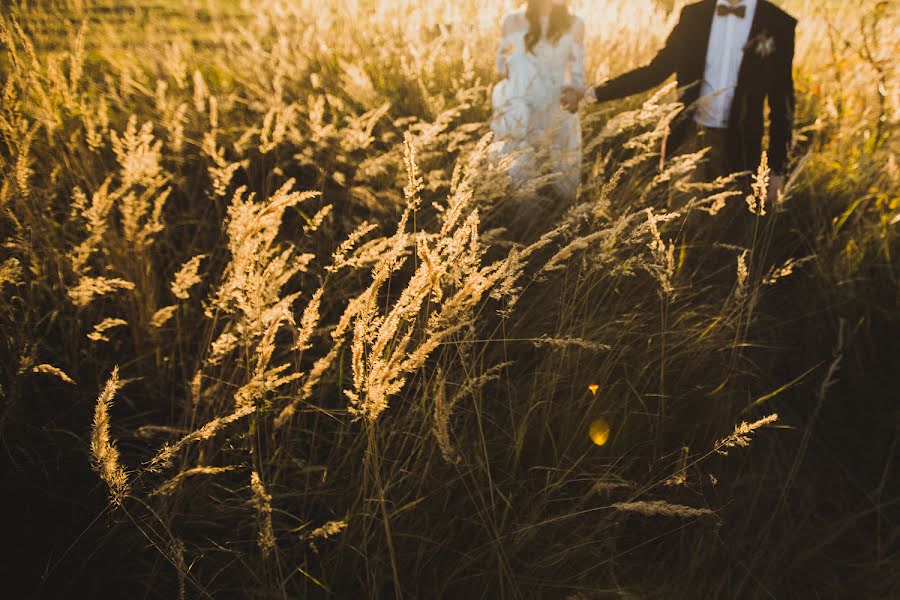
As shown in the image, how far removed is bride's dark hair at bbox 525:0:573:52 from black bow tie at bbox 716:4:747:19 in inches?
33.3

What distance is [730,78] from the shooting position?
9.32 feet

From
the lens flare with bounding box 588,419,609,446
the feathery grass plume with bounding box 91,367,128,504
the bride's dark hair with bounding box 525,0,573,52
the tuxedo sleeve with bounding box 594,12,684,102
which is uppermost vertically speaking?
the bride's dark hair with bounding box 525,0,573,52

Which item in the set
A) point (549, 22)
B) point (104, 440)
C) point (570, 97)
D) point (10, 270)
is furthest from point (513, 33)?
point (104, 440)

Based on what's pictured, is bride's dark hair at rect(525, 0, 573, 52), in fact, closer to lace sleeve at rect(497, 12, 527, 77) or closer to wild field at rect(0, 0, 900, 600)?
lace sleeve at rect(497, 12, 527, 77)

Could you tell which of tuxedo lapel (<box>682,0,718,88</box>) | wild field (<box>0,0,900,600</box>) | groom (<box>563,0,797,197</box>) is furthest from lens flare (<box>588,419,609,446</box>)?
tuxedo lapel (<box>682,0,718,88</box>)

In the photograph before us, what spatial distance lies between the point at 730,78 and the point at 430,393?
2.50 meters

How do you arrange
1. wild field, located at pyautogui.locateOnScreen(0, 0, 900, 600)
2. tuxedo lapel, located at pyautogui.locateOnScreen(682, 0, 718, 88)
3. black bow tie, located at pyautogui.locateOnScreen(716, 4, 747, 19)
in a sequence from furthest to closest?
tuxedo lapel, located at pyautogui.locateOnScreen(682, 0, 718, 88) → black bow tie, located at pyautogui.locateOnScreen(716, 4, 747, 19) → wild field, located at pyautogui.locateOnScreen(0, 0, 900, 600)

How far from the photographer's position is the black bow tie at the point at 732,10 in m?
2.69

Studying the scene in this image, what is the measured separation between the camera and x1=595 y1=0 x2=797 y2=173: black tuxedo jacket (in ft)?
8.98

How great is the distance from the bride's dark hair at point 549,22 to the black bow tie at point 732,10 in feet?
2.77

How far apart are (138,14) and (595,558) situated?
6.28 m

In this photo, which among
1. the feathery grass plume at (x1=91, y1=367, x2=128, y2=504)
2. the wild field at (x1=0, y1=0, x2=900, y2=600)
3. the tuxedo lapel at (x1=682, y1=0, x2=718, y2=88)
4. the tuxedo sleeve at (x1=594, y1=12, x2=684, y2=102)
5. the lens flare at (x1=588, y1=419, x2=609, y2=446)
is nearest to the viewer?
the feathery grass plume at (x1=91, y1=367, x2=128, y2=504)

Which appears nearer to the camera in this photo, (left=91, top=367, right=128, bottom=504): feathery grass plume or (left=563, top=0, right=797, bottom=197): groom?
(left=91, top=367, right=128, bottom=504): feathery grass plume

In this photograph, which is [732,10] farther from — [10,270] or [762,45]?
[10,270]
